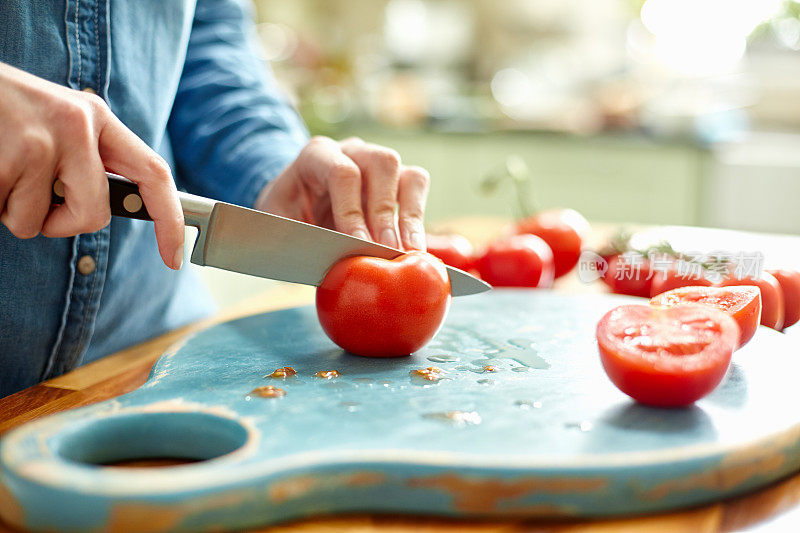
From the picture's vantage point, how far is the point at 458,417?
0.72m

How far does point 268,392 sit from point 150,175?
235mm

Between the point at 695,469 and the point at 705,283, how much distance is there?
1.63ft

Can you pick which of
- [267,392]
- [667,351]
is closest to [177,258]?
[267,392]

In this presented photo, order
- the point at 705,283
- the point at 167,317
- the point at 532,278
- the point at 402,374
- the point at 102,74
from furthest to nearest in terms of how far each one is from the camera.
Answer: the point at 532,278, the point at 167,317, the point at 705,283, the point at 102,74, the point at 402,374

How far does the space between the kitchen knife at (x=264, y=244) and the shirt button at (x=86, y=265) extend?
0.59 feet

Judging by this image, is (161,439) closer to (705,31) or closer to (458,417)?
(458,417)

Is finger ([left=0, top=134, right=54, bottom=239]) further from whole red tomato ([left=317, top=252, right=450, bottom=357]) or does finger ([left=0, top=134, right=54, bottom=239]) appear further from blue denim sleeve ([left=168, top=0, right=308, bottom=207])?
blue denim sleeve ([left=168, top=0, right=308, bottom=207])

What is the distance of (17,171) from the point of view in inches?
26.5

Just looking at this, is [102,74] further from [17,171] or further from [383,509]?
[383,509]

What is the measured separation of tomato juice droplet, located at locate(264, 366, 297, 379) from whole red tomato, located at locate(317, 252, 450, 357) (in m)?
0.09

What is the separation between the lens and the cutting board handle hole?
70 centimetres

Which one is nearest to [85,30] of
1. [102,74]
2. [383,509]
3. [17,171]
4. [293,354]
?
[102,74]

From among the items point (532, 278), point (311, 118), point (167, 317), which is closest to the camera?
point (167, 317)

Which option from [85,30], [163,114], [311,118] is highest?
[85,30]
